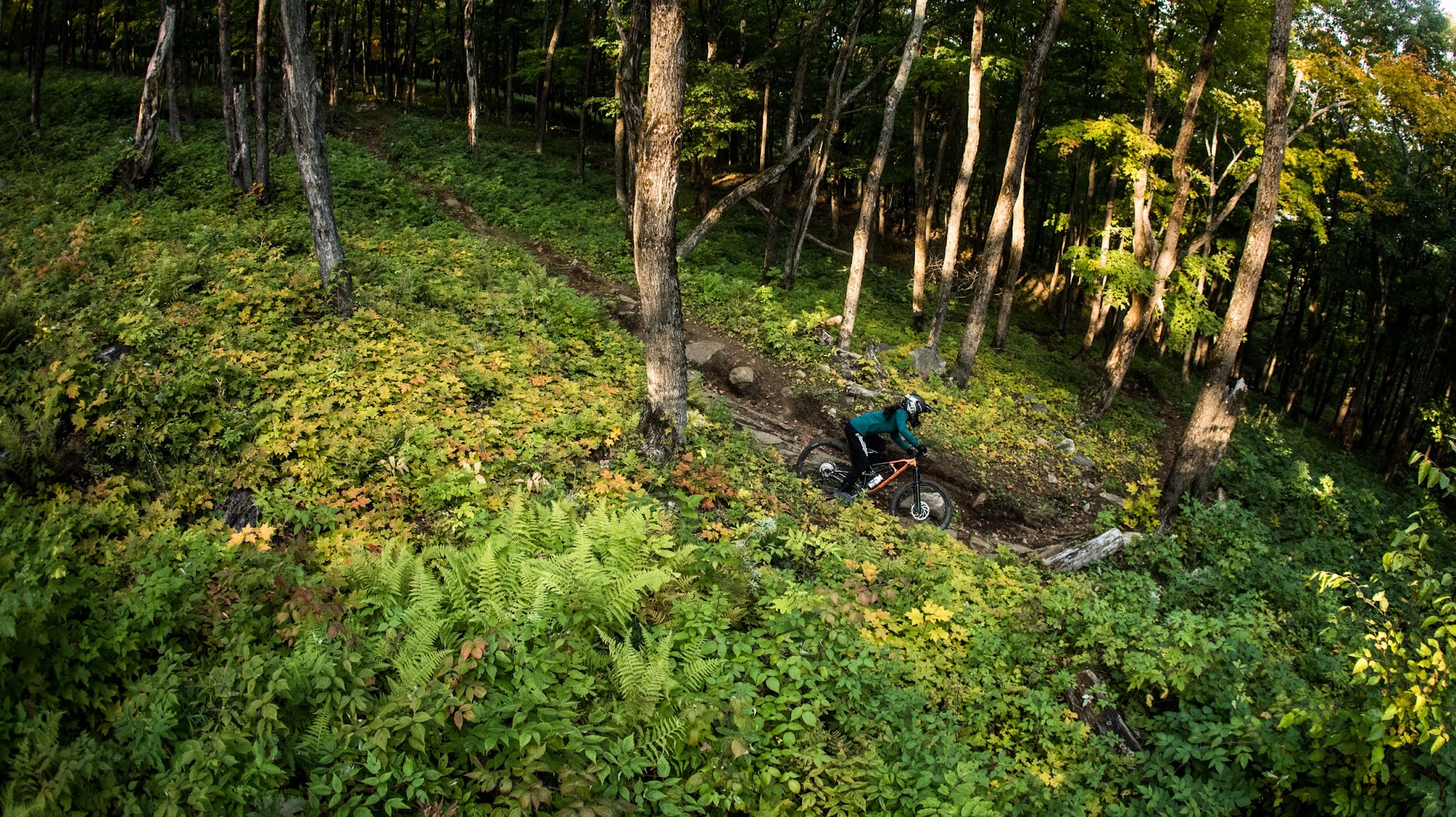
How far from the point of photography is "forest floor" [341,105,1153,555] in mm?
11852

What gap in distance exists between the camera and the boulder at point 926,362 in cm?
1717

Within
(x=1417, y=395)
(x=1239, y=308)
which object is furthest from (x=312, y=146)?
(x=1417, y=395)

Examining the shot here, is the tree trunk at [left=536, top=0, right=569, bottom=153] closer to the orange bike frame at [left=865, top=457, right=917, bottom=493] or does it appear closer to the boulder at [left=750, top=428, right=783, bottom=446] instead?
the boulder at [left=750, top=428, right=783, bottom=446]

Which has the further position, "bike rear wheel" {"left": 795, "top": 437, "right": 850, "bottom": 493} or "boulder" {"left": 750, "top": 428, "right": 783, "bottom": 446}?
"boulder" {"left": 750, "top": 428, "right": 783, "bottom": 446}

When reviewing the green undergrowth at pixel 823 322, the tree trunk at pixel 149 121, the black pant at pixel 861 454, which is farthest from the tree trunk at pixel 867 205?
the tree trunk at pixel 149 121

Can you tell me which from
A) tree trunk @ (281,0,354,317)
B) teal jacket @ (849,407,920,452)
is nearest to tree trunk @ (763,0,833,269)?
teal jacket @ (849,407,920,452)

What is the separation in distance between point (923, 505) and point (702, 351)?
655cm

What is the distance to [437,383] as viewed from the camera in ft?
30.3

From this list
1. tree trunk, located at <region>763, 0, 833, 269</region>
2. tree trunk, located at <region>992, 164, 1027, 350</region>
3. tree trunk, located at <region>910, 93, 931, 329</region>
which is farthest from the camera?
tree trunk, located at <region>910, 93, 931, 329</region>

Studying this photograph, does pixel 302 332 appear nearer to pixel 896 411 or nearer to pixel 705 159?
pixel 896 411

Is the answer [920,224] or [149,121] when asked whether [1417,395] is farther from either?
[149,121]

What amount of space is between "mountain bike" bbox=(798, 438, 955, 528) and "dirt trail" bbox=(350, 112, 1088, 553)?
47cm

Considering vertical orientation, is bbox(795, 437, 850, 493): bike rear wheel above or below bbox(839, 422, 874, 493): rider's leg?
below

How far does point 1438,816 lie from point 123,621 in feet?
27.0
